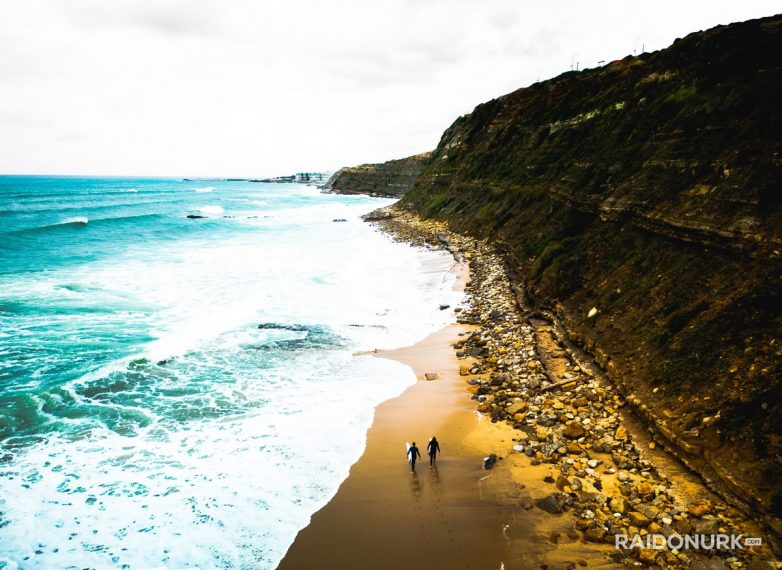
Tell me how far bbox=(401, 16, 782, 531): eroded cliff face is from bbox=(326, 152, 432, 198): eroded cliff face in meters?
79.9

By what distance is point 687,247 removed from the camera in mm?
11992

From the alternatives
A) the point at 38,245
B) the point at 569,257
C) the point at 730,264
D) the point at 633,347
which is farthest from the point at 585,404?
the point at 38,245

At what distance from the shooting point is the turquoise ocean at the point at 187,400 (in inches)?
319

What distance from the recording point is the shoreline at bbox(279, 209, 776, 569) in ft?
22.4

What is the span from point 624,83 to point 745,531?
26.6 m

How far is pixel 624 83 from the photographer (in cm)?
2545

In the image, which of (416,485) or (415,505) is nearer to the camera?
(415,505)

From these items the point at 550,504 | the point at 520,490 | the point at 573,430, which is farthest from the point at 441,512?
the point at 573,430

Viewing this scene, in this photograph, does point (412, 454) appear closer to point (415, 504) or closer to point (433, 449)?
point (433, 449)

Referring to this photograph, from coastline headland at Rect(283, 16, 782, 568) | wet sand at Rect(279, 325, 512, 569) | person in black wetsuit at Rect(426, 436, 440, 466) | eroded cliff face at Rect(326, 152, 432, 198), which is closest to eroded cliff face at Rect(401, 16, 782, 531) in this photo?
coastline headland at Rect(283, 16, 782, 568)

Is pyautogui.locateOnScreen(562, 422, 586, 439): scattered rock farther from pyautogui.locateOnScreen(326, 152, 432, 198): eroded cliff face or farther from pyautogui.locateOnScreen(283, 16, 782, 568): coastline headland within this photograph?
pyautogui.locateOnScreen(326, 152, 432, 198): eroded cliff face

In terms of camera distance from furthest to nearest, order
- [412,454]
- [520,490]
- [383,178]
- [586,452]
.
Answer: [383,178]
[412,454]
[586,452]
[520,490]

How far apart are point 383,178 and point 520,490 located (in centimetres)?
11332

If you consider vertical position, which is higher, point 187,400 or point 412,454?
point 412,454
